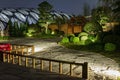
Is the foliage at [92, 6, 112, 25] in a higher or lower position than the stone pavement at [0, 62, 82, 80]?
higher

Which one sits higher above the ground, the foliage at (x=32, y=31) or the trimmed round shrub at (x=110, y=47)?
the foliage at (x=32, y=31)

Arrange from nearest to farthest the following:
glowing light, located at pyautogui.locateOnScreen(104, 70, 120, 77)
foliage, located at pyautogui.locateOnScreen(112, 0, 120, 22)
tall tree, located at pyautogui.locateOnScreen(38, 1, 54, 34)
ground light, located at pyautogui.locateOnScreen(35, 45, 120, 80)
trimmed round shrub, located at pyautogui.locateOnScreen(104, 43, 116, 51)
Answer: ground light, located at pyautogui.locateOnScreen(35, 45, 120, 80)
glowing light, located at pyautogui.locateOnScreen(104, 70, 120, 77)
trimmed round shrub, located at pyautogui.locateOnScreen(104, 43, 116, 51)
foliage, located at pyautogui.locateOnScreen(112, 0, 120, 22)
tall tree, located at pyautogui.locateOnScreen(38, 1, 54, 34)

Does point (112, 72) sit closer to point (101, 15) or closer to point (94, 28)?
point (94, 28)

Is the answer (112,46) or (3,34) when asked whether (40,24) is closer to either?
(3,34)

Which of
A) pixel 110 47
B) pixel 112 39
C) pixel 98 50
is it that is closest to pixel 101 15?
pixel 112 39

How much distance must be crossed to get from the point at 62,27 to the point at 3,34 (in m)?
9.60

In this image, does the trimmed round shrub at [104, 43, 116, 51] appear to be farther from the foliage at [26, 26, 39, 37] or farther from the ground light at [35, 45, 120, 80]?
the foliage at [26, 26, 39, 37]

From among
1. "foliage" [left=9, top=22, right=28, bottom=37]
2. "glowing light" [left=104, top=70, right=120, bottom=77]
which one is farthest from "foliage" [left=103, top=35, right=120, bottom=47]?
"foliage" [left=9, top=22, right=28, bottom=37]

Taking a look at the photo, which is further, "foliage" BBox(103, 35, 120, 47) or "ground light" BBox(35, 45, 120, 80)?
"foliage" BBox(103, 35, 120, 47)

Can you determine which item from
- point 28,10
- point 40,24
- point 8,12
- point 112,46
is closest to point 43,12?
point 40,24

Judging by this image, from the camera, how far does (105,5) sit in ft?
93.4

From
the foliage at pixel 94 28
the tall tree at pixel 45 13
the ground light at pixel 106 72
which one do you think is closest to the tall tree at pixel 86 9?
→ the tall tree at pixel 45 13

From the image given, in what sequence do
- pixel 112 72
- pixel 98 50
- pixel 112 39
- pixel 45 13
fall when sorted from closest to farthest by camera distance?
1. pixel 112 72
2. pixel 98 50
3. pixel 112 39
4. pixel 45 13

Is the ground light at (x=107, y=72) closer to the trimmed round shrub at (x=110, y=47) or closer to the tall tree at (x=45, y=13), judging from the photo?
the trimmed round shrub at (x=110, y=47)
